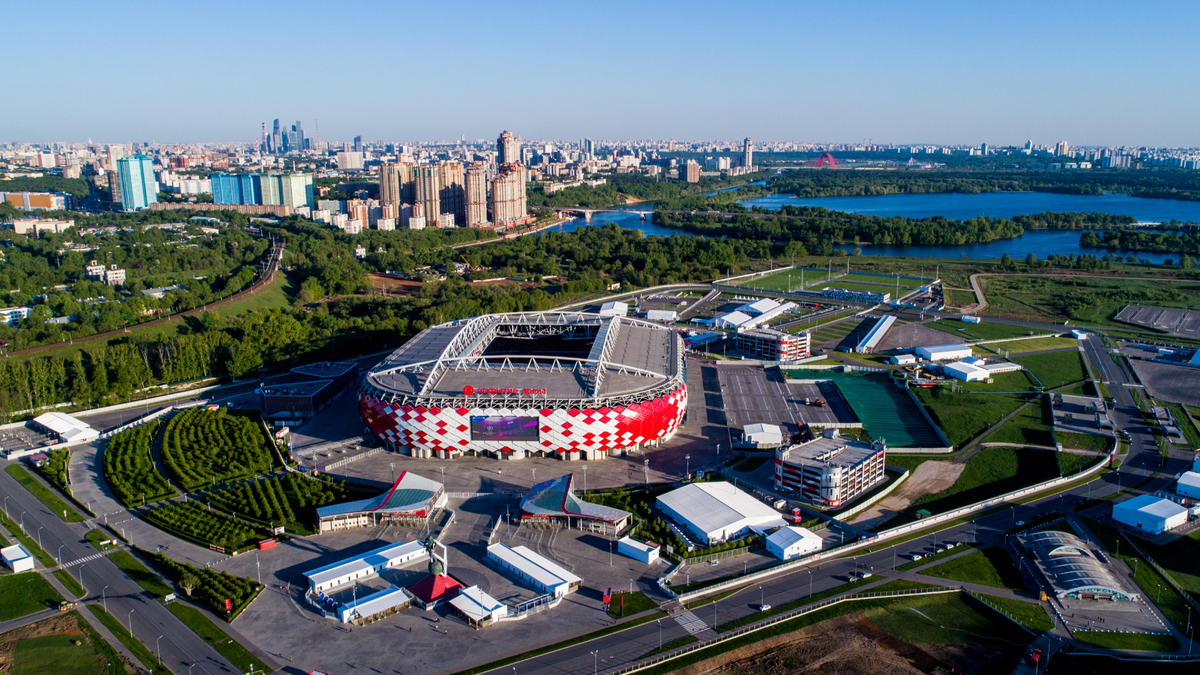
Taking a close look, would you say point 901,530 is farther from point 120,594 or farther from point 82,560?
point 82,560

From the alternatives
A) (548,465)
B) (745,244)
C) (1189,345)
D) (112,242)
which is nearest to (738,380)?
(548,465)

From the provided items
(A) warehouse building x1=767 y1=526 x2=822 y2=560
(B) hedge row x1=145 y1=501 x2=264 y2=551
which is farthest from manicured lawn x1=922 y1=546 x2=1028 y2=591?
(B) hedge row x1=145 y1=501 x2=264 y2=551


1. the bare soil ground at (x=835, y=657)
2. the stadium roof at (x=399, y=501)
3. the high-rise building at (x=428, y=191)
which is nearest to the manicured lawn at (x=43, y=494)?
the stadium roof at (x=399, y=501)

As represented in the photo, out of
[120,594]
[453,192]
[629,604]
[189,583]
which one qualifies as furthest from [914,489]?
[453,192]

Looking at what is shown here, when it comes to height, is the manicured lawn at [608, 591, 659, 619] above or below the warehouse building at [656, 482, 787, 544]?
below

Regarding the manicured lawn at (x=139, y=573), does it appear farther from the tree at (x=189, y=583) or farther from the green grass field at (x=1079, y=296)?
the green grass field at (x=1079, y=296)

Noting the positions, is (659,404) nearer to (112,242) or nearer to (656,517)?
(656,517)

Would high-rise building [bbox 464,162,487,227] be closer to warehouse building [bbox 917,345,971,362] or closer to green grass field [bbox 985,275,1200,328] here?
green grass field [bbox 985,275,1200,328]
